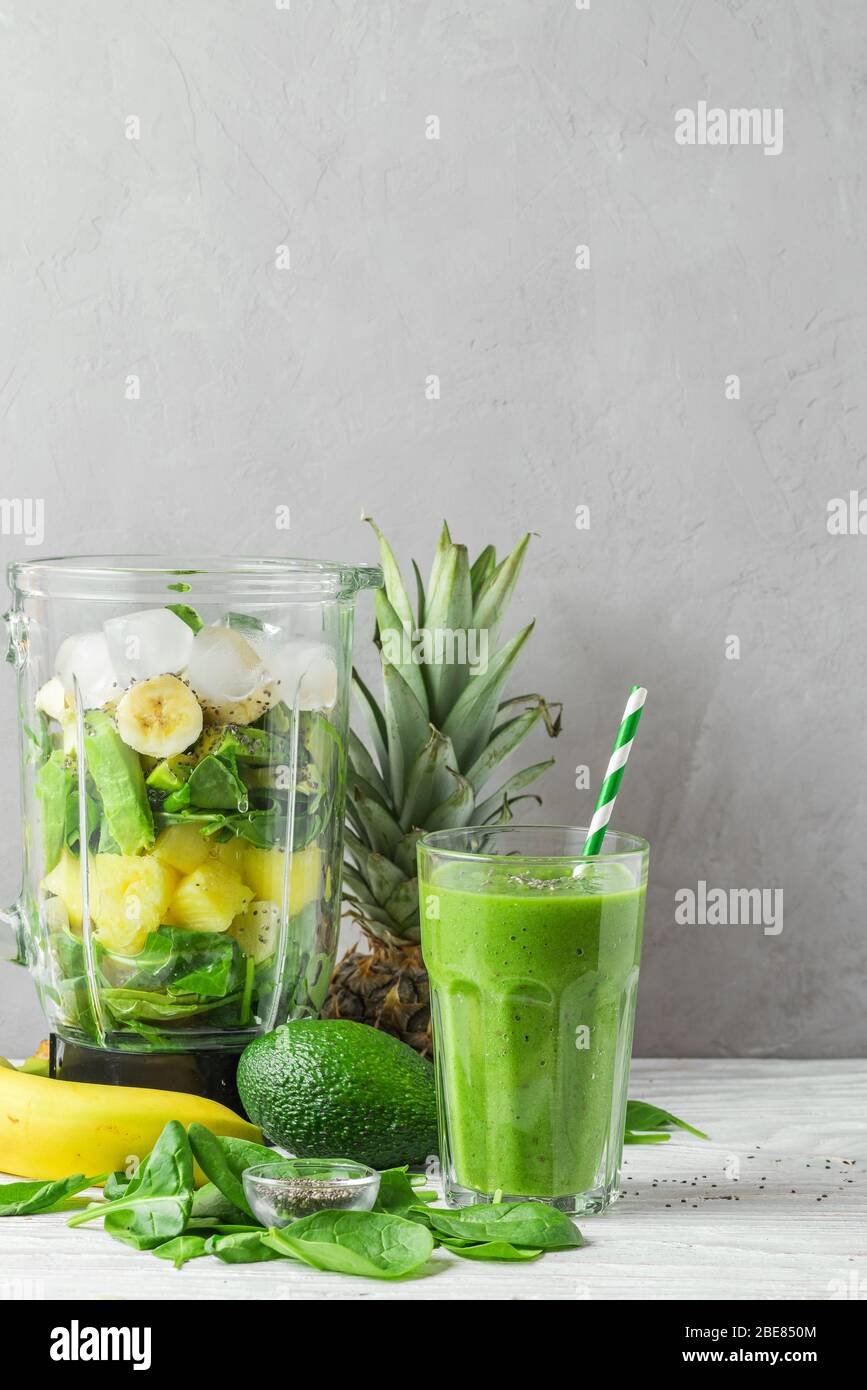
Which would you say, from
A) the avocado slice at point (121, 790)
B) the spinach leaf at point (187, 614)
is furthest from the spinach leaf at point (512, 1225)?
the spinach leaf at point (187, 614)

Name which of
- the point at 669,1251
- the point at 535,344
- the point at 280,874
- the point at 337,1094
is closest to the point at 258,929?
the point at 280,874

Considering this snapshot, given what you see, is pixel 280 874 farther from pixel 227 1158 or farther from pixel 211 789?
pixel 227 1158

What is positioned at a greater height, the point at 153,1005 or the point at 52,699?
the point at 52,699

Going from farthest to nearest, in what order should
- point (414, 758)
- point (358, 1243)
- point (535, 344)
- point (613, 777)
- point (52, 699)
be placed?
point (535, 344) < point (414, 758) < point (52, 699) < point (613, 777) < point (358, 1243)

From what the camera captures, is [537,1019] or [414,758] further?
[414,758]

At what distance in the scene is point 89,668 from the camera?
96cm

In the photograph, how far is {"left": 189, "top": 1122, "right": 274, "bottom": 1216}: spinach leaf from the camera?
81cm

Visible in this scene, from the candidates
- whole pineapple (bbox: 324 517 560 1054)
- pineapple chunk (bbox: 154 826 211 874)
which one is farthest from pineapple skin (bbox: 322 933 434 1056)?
pineapple chunk (bbox: 154 826 211 874)

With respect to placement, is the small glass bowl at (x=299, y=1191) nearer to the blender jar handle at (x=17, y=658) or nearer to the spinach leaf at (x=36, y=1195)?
the spinach leaf at (x=36, y=1195)

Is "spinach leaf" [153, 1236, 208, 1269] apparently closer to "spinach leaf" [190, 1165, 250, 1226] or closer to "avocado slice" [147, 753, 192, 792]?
"spinach leaf" [190, 1165, 250, 1226]

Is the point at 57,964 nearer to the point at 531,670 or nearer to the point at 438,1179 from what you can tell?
the point at 438,1179

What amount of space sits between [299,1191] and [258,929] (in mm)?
230

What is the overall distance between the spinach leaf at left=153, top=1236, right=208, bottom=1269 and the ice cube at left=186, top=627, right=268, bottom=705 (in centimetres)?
35
